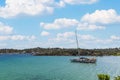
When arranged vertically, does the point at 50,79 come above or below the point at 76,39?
below

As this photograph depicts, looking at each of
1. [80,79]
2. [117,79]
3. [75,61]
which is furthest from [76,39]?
A: [117,79]

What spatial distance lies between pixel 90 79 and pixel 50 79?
34.5ft

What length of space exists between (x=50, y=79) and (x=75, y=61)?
86123mm

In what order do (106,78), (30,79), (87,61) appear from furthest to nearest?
1. (87,61)
2. (30,79)
3. (106,78)

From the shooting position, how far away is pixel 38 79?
7475 centimetres

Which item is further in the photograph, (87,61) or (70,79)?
(87,61)

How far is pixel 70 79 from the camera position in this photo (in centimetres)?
7656

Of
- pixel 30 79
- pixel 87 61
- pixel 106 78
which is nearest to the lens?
pixel 106 78

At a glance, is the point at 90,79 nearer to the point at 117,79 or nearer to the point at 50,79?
the point at 50,79

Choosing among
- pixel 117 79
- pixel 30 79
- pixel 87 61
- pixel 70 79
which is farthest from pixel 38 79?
pixel 87 61

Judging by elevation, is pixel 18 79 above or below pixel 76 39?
below

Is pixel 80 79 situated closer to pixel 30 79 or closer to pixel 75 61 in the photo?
pixel 30 79

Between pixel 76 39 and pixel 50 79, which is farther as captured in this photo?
pixel 76 39

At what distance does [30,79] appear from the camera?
7425cm
